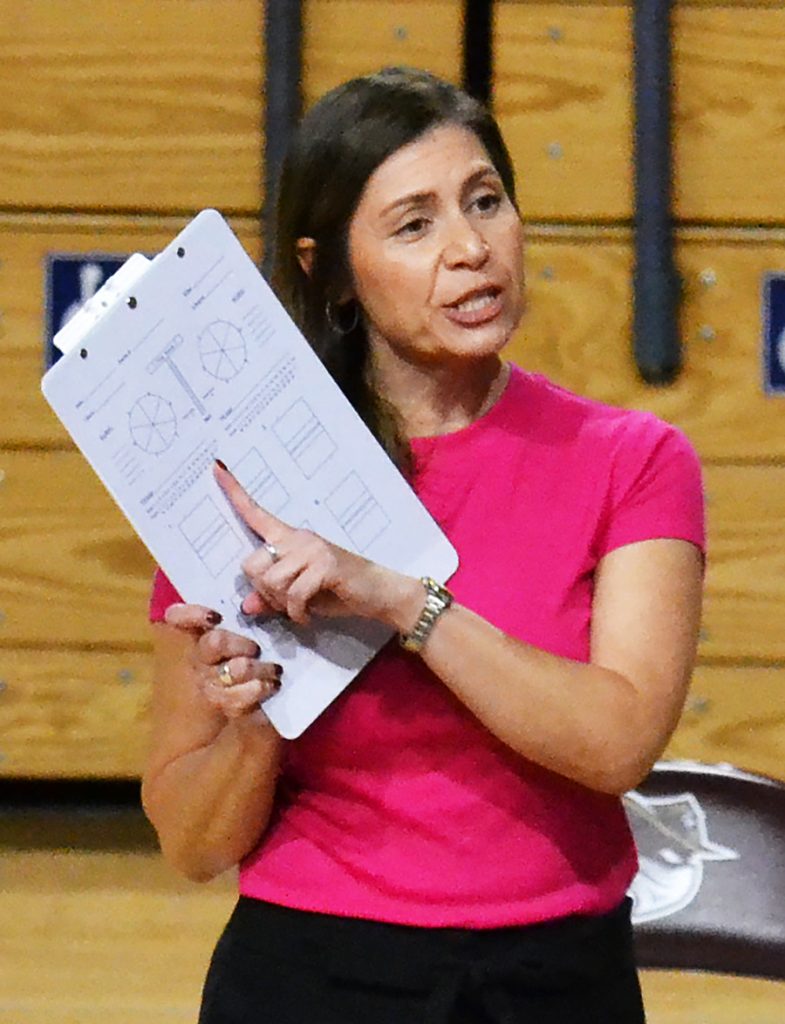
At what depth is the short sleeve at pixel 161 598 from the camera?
1158 mm

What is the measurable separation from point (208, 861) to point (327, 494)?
0.96ft

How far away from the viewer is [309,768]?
1133mm

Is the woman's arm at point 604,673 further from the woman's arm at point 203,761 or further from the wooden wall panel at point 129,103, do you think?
the wooden wall panel at point 129,103

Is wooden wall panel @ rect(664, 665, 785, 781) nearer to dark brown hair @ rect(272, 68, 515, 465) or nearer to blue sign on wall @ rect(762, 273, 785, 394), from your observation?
blue sign on wall @ rect(762, 273, 785, 394)

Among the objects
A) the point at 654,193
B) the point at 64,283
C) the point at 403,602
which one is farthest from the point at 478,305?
the point at 64,283

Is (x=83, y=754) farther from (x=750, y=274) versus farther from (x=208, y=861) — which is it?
(x=208, y=861)

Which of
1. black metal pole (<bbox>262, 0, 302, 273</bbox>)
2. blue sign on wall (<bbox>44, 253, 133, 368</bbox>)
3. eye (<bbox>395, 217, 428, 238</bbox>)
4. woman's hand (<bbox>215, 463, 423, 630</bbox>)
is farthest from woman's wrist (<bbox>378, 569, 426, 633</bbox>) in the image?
blue sign on wall (<bbox>44, 253, 133, 368</bbox>)

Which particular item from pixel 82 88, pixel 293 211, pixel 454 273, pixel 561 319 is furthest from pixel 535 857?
pixel 82 88

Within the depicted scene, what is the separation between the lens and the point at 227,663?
1055 mm

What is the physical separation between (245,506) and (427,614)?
0.13 metres

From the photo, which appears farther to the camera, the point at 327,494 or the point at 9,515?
the point at 9,515

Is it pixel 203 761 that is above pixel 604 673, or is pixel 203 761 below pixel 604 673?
below

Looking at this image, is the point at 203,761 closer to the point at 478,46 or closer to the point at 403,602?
the point at 403,602

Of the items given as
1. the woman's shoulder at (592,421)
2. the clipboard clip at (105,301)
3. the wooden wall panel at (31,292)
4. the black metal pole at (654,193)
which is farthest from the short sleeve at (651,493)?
the wooden wall panel at (31,292)
